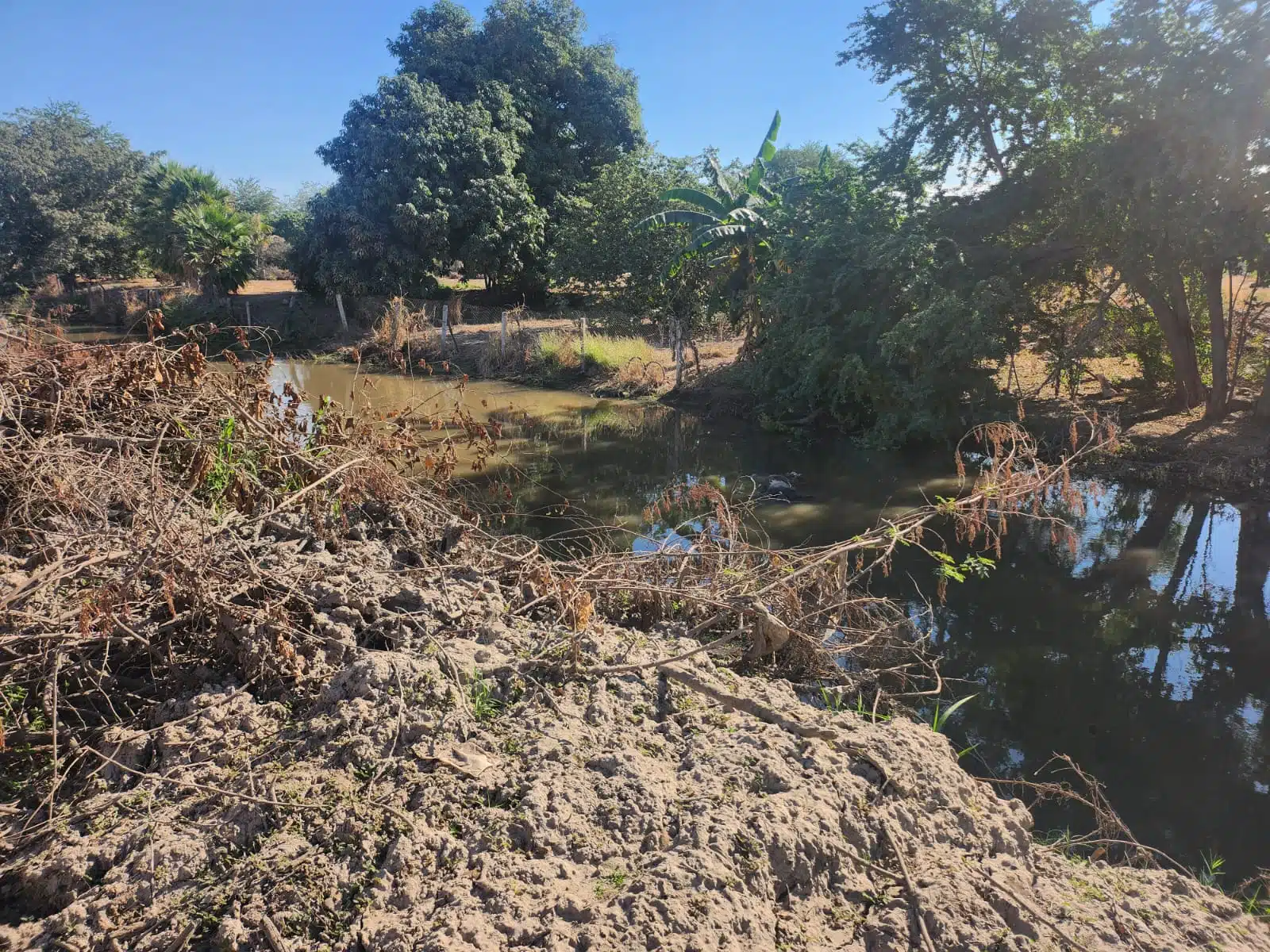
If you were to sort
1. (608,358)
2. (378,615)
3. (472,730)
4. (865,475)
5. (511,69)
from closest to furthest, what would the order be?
(472,730), (378,615), (865,475), (608,358), (511,69)

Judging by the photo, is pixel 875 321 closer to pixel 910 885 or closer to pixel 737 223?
pixel 737 223

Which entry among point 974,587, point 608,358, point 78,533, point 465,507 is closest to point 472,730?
point 78,533

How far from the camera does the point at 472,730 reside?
9.29 feet

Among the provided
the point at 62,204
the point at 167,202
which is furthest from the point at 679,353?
the point at 62,204

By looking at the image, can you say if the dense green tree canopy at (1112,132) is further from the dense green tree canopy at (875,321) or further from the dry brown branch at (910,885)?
the dry brown branch at (910,885)

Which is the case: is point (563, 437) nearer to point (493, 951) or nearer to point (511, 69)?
point (493, 951)

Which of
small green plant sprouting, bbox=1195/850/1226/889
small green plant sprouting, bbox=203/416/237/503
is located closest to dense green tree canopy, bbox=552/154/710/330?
small green plant sprouting, bbox=203/416/237/503

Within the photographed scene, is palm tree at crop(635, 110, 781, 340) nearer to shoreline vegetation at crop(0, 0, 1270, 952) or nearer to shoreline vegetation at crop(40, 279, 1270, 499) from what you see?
shoreline vegetation at crop(40, 279, 1270, 499)

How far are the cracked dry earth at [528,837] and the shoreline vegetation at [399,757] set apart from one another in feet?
0.03

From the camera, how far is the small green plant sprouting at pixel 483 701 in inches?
118

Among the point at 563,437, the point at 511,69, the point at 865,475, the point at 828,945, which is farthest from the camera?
the point at 511,69

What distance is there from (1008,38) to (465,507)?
38.6ft

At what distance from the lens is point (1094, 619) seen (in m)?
6.75

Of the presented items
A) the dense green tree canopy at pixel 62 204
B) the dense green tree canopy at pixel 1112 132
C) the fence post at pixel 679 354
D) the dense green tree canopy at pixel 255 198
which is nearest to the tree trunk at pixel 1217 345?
the dense green tree canopy at pixel 1112 132
